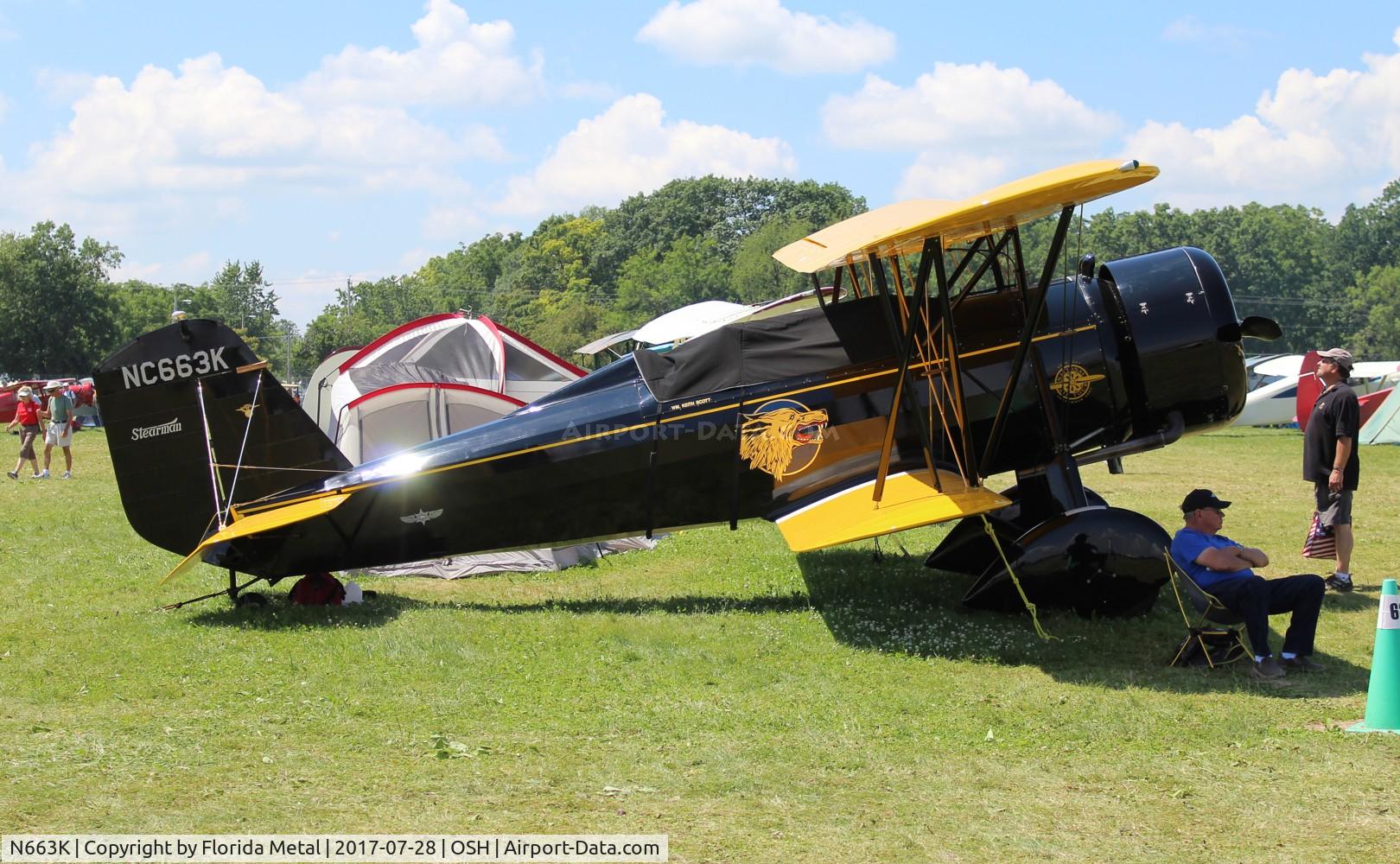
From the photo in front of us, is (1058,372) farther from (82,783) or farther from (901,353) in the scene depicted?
(82,783)

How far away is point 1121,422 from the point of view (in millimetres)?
8492

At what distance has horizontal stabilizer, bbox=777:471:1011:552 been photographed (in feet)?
23.8

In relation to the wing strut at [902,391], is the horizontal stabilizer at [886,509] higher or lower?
lower

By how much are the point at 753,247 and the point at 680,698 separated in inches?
3089

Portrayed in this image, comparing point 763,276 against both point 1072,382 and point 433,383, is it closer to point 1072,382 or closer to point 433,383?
point 433,383

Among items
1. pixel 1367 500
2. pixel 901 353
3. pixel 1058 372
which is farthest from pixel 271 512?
pixel 1367 500

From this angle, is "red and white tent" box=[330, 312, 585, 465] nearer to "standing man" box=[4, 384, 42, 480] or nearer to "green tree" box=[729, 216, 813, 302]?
"standing man" box=[4, 384, 42, 480]

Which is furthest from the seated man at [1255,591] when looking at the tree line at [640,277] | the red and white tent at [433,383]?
the tree line at [640,277]

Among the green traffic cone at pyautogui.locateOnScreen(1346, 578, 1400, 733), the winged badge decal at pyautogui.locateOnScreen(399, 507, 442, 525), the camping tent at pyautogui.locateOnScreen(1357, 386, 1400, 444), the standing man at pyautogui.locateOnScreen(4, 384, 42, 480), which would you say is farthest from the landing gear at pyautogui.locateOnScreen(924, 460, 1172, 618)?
the camping tent at pyautogui.locateOnScreen(1357, 386, 1400, 444)

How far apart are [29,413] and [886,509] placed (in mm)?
16341

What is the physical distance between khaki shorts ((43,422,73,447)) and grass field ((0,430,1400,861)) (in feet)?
33.6

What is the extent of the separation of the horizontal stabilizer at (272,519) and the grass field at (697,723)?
22.7 inches
